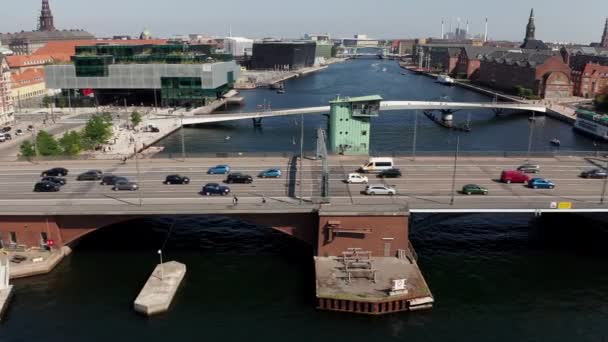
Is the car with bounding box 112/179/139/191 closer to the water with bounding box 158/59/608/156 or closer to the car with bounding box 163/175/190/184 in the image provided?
the car with bounding box 163/175/190/184

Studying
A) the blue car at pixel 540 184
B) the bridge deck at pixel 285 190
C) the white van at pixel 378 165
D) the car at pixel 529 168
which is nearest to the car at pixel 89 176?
the bridge deck at pixel 285 190

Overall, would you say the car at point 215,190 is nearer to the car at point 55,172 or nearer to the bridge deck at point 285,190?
the bridge deck at point 285,190

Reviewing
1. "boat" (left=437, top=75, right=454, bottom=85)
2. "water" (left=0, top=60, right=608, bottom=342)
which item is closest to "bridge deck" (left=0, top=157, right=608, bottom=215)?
"water" (left=0, top=60, right=608, bottom=342)

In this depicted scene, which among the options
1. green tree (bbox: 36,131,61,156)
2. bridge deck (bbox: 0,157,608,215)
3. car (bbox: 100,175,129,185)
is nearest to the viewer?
bridge deck (bbox: 0,157,608,215)

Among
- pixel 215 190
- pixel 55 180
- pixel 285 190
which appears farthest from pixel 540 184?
pixel 55 180

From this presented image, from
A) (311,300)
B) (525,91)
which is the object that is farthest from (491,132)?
(311,300)

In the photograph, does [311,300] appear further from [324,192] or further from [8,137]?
[8,137]
